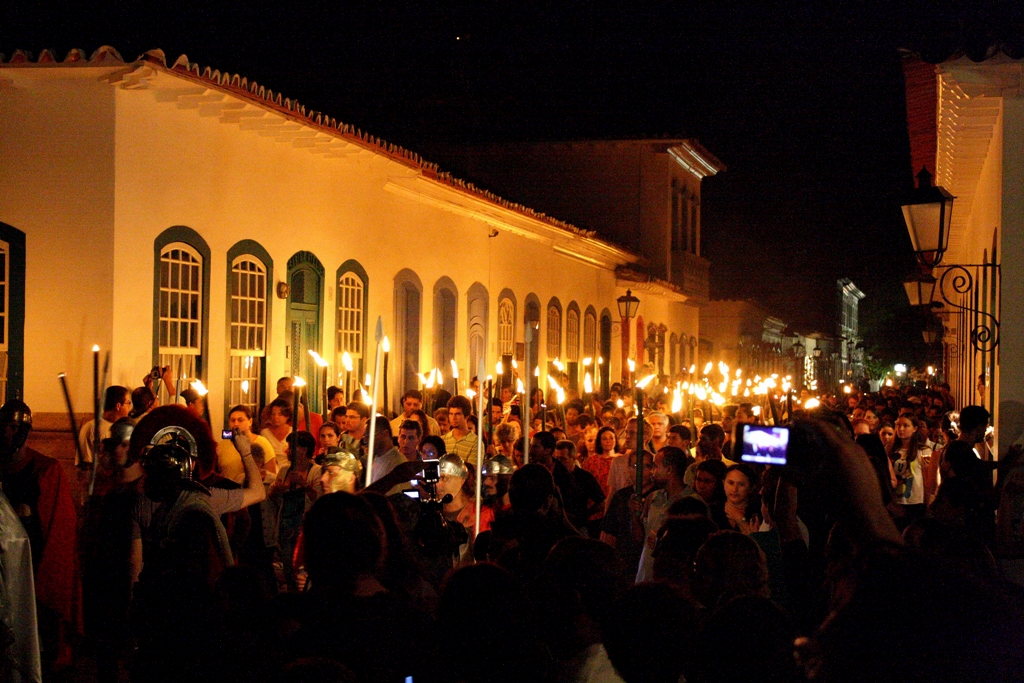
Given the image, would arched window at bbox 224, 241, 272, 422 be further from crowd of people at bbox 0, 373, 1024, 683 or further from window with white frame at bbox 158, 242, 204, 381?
crowd of people at bbox 0, 373, 1024, 683

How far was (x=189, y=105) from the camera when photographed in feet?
42.8

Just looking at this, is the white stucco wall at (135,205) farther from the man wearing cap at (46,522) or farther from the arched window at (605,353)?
the arched window at (605,353)

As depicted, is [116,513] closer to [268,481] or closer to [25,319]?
[268,481]

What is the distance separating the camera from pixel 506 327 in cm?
2366

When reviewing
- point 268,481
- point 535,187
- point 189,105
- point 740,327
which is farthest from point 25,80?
point 740,327

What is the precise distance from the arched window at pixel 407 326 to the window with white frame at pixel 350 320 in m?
1.18

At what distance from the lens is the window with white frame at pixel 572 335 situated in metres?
27.7

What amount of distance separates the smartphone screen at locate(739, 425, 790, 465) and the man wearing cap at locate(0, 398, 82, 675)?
416 centimetres

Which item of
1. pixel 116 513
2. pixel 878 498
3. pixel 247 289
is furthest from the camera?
pixel 247 289

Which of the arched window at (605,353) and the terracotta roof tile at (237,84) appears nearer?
the terracotta roof tile at (237,84)

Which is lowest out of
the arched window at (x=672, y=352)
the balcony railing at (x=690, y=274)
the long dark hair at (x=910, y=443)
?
the long dark hair at (x=910, y=443)

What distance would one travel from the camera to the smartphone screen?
444 centimetres

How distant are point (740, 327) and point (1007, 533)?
47.1m

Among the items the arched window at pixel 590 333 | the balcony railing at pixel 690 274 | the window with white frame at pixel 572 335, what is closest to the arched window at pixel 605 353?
the arched window at pixel 590 333
